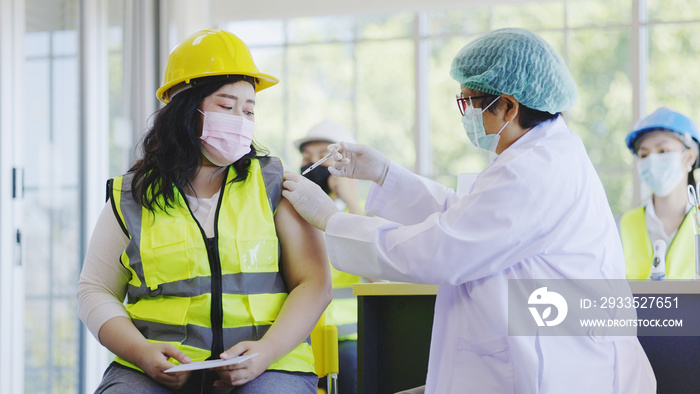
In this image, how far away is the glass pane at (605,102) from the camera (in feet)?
14.5

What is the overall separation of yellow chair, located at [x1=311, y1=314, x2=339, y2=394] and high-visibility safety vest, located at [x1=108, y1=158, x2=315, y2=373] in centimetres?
22

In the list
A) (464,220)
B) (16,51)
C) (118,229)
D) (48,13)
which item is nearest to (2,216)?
(16,51)

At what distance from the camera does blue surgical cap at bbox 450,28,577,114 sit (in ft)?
4.91

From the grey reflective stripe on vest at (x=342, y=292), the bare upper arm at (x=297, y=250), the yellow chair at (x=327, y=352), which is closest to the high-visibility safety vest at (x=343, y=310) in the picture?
the grey reflective stripe on vest at (x=342, y=292)

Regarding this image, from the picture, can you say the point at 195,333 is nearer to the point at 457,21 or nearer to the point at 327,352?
the point at 327,352

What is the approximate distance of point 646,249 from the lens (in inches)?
109

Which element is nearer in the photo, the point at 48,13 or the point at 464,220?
the point at 464,220

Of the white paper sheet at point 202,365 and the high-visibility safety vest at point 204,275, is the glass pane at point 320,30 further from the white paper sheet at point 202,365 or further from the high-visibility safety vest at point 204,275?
the white paper sheet at point 202,365

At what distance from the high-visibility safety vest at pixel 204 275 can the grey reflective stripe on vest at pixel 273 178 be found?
32mm

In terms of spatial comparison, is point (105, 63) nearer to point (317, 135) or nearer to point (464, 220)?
point (317, 135)

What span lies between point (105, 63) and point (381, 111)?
212cm

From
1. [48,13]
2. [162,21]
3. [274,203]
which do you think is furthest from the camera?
[162,21]

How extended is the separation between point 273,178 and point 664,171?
1888mm

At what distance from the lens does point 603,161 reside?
4586 millimetres
